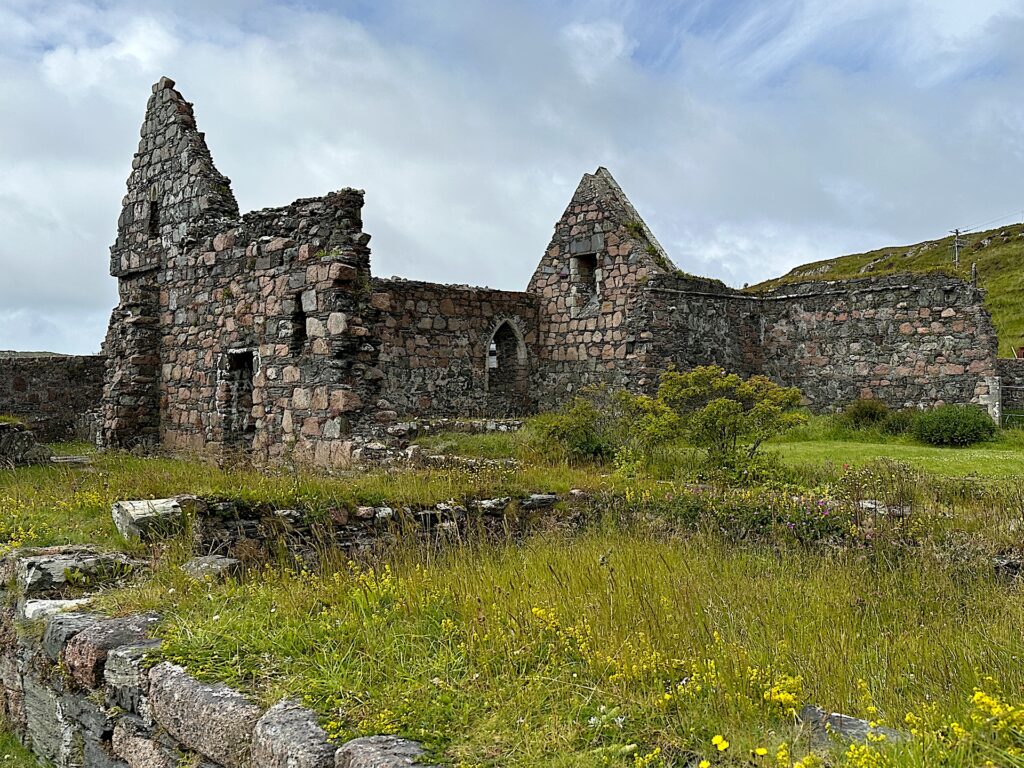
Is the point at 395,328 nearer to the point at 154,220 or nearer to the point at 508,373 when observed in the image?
the point at 508,373

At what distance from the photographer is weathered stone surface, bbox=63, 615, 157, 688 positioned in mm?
4512

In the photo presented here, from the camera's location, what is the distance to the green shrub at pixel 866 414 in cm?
1681

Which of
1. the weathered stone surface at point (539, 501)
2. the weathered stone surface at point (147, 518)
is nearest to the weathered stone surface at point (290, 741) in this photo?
the weathered stone surface at point (147, 518)

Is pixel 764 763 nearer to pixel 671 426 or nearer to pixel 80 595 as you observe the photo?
pixel 80 595

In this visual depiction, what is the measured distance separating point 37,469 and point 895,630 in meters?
10.0

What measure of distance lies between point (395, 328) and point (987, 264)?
162 feet

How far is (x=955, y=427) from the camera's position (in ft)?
49.2

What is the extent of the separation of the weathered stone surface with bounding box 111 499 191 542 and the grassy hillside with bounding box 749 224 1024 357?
31138 mm

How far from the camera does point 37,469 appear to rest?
1070cm

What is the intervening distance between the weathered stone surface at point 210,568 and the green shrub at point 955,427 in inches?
519

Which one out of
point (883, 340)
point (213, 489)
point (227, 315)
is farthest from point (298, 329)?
point (883, 340)

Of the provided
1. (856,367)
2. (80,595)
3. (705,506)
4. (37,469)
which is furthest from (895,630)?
(856,367)

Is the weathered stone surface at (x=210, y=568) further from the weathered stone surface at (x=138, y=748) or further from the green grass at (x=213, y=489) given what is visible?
the weathered stone surface at (x=138, y=748)

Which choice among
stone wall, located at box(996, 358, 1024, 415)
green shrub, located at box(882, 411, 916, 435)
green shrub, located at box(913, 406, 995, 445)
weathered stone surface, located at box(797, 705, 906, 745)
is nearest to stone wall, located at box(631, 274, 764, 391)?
green shrub, located at box(882, 411, 916, 435)
